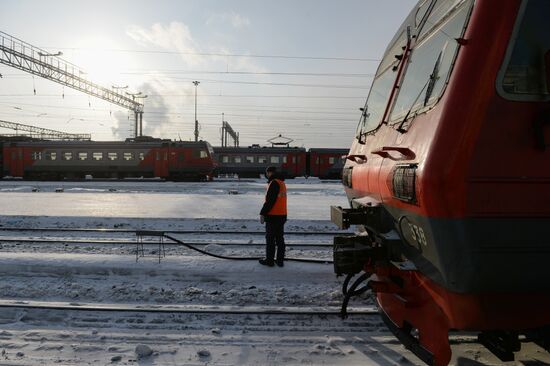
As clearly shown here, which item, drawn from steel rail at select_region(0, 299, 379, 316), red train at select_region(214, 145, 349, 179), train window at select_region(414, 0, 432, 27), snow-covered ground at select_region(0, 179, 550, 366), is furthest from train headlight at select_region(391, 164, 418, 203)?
red train at select_region(214, 145, 349, 179)

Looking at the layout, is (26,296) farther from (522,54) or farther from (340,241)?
(522,54)

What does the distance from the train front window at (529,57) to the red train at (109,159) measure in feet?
110

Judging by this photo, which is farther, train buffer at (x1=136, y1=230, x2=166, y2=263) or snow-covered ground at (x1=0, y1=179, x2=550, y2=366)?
train buffer at (x1=136, y1=230, x2=166, y2=263)

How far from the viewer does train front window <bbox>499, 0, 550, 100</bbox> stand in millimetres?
2289

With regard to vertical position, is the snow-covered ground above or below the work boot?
below

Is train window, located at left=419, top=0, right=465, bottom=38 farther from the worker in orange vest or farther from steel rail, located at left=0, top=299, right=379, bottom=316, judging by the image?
the worker in orange vest

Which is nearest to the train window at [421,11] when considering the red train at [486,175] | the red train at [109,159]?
the red train at [486,175]

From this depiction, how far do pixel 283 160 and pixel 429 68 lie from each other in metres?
38.3

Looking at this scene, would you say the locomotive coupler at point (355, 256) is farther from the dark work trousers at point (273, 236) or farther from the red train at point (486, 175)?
the dark work trousers at point (273, 236)

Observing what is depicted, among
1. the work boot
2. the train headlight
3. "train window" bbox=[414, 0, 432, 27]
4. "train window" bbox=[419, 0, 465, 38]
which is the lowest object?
the work boot

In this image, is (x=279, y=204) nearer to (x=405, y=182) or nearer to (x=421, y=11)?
(x=421, y=11)

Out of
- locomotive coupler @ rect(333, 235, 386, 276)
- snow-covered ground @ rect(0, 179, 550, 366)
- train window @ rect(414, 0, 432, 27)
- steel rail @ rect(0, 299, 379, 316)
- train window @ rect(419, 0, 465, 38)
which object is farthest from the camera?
steel rail @ rect(0, 299, 379, 316)

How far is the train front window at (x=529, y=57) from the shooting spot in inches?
Answer: 90.1

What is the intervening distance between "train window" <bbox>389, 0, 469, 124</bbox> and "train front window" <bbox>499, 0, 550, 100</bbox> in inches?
11.9
